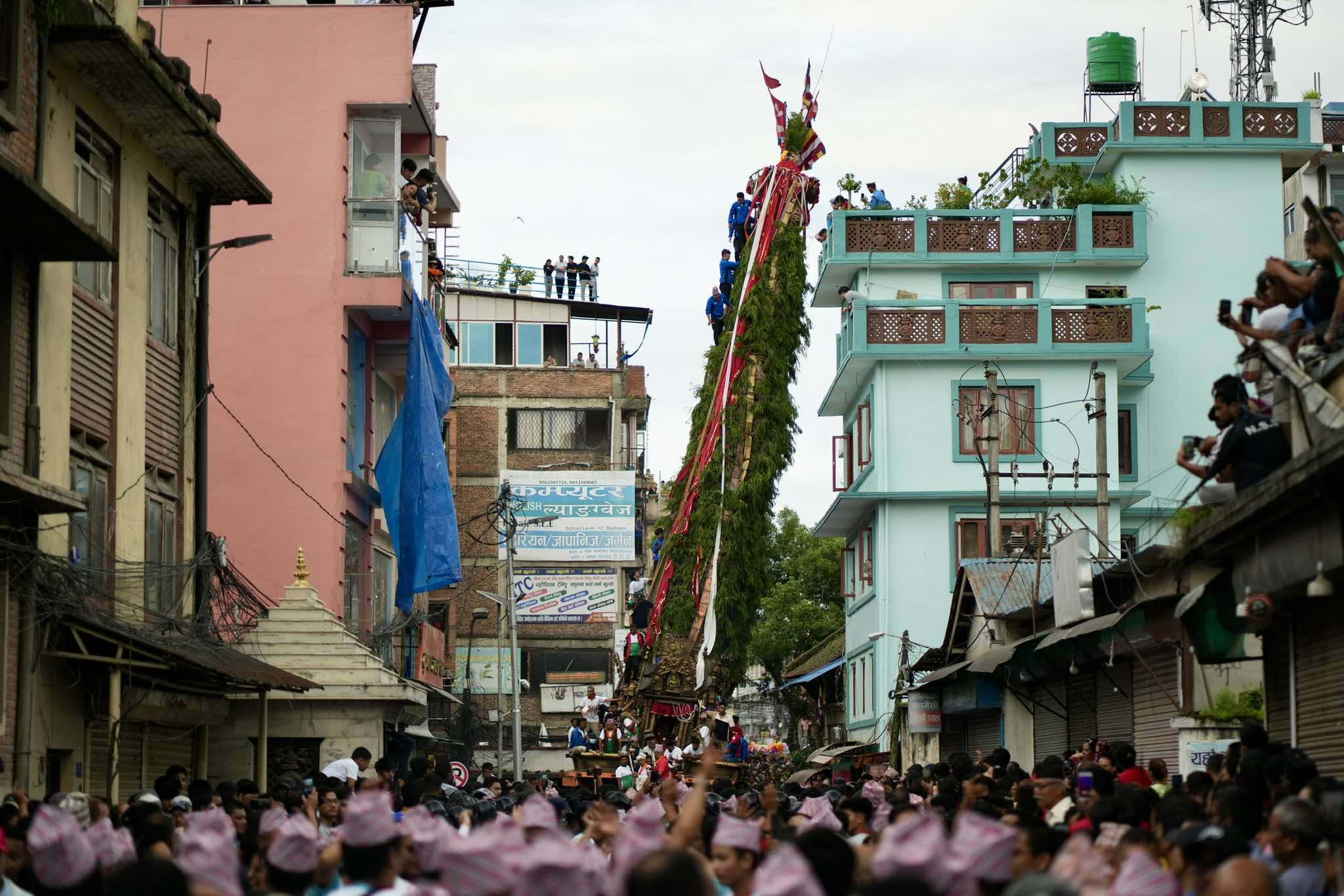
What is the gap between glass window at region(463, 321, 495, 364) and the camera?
64375 mm

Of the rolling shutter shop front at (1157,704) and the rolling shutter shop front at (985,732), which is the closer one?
the rolling shutter shop front at (1157,704)

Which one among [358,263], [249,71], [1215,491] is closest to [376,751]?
[358,263]

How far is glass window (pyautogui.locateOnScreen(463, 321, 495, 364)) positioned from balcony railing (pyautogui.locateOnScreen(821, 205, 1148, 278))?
25.3m

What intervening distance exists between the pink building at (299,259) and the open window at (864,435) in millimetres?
13082

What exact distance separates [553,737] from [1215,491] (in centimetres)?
4845

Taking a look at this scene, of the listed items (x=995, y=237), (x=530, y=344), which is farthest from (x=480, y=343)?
(x=995, y=237)

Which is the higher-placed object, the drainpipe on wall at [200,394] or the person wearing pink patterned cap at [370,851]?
the drainpipe on wall at [200,394]

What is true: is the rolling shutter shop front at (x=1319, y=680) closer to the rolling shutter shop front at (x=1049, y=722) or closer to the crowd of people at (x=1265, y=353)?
the crowd of people at (x=1265, y=353)

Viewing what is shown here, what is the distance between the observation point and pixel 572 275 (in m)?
65.2

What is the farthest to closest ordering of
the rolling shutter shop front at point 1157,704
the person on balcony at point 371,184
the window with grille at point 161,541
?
the person on balcony at point 371,184 → the window with grille at point 161,541 → the rolling shutter shop front at point 1157,704

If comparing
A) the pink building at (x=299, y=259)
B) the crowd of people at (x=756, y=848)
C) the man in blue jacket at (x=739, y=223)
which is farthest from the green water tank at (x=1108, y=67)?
the crowd of people at (x=756, y=848)

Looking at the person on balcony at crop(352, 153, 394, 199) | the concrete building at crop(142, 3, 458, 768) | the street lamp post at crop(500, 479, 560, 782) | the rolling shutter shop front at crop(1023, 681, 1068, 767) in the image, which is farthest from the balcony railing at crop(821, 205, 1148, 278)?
the rolling shutter shop front at crop(1023, 681, 1068, 767)

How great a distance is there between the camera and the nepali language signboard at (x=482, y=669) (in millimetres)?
58344

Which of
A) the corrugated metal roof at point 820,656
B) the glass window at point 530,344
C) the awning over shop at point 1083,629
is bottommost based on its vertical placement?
the corrugated metal roof at point 820,656
